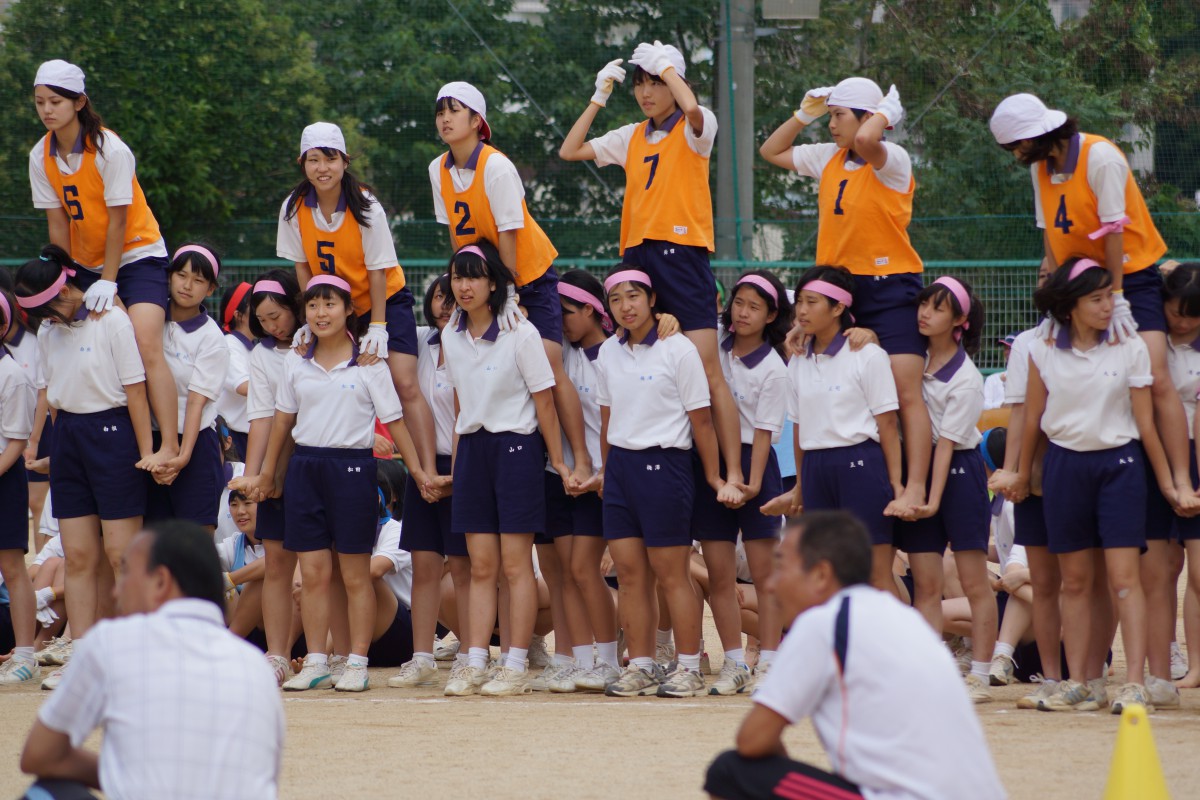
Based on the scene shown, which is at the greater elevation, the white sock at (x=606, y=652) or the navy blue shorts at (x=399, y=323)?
the navy blue shorts at (x=399, y=323)

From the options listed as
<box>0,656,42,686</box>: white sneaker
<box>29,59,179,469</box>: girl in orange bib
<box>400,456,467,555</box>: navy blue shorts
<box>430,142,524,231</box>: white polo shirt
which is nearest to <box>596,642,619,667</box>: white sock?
<box>400,456,467,555</box>: navy blue shorts

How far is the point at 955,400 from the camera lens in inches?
257

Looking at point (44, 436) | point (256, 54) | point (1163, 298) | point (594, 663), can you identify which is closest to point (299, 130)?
point (256, 54)

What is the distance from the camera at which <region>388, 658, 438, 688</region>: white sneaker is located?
23.5ft

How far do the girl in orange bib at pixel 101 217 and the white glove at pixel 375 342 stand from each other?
1010mm

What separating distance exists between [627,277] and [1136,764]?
11.1 ft

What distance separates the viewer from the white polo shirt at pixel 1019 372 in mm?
6480

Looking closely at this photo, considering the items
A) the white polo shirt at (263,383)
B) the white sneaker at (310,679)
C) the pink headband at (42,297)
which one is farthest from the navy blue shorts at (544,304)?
the pink headband at (42,297)

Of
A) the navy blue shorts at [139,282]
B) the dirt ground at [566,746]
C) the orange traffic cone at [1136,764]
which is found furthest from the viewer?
the navy blue shorts at [139,282]

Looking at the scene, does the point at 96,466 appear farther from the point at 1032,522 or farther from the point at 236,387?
the point at 1032,522

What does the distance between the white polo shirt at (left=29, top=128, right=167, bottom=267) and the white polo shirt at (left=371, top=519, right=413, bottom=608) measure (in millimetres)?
1950

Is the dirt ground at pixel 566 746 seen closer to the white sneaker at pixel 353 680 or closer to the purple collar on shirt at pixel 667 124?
the white sneaker at pixel 353 680

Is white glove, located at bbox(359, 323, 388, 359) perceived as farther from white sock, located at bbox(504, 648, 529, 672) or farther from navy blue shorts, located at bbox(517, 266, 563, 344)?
white sock, located at bbox(504, 648, 529, 672)

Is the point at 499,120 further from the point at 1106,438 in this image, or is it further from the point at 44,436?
the point at 1106,438
